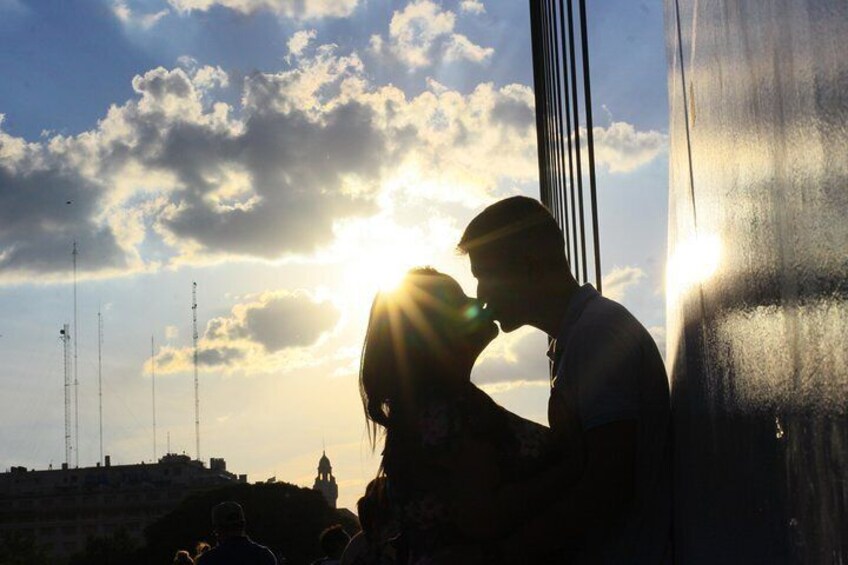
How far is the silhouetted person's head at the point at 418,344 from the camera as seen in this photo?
7.92 ft

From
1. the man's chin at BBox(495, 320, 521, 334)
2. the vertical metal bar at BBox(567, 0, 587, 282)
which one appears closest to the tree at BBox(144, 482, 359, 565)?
the vertical metal bar at BBox(567, 0, 587, 282)

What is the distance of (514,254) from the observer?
2.35 meters

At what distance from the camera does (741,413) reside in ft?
5.04

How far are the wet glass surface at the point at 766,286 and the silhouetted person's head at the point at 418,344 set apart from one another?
43 cm

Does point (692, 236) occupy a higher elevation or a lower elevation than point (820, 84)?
higher

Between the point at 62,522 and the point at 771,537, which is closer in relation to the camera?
the point at 771,537

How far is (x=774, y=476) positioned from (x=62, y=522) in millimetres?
103268

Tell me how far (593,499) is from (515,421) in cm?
29

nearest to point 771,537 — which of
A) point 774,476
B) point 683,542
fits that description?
point 774,476

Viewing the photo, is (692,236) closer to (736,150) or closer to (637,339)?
(637,339)

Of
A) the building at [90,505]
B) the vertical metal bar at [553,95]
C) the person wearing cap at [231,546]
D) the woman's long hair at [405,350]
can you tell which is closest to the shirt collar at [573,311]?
the woman's long hair at [405,350]

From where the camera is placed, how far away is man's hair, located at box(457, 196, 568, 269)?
2.34m

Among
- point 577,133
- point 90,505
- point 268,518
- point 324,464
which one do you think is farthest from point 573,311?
point 324,464

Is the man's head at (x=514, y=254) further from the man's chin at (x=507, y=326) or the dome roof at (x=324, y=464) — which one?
the dome roof at (x=324, y=464)
